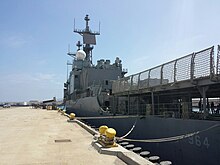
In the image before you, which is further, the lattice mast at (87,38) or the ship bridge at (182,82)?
the lattice mast at (87,38)

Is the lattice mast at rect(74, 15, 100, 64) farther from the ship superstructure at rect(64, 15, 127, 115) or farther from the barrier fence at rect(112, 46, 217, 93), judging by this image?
the barrier fence at rect(112, 46, 217, 93)

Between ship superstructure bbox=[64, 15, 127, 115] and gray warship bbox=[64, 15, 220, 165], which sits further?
ship superstructure bbox=[64, 15, 127, 115]

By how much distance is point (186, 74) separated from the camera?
868 cm

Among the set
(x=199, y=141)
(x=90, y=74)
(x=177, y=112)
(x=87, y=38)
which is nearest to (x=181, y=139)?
(x=199, y=141)

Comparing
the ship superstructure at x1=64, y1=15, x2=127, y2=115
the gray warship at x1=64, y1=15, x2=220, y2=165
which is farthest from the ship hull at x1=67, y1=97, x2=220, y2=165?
the ship superstructure at x1=64, y1=15, x2=127, y2=115

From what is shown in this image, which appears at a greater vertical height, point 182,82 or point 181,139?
point 182,82

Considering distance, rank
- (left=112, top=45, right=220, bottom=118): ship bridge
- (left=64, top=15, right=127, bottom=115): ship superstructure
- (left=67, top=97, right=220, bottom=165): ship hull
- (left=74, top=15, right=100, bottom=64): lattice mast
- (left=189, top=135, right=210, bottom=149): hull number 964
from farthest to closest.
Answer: (left=74, top=15, right=100, bottom=64): lattice mast, (left=64, top=15, right=127, bottom=115): ship superstructure, (left=112, top=45, right=220, bottom=118): ship bridge, (left=189, top=135, right=210, bottom=149): hull number 964, (left=67, top=97, right=220, bottom=165): ship hull

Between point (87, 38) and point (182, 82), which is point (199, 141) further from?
point (87, 38)

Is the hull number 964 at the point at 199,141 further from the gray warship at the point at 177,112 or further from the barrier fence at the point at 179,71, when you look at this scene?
the barrier fence at the point at 179,71

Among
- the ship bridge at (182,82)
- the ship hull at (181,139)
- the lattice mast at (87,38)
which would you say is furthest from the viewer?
the lattice mast at (87,38)

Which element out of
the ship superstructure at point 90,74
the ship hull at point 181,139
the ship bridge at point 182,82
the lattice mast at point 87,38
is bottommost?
the ship hull at point 181,139

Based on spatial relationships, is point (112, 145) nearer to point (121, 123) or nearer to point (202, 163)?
point (202, 163)

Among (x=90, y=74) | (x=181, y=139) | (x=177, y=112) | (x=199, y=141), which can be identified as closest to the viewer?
(x=199, y=141)

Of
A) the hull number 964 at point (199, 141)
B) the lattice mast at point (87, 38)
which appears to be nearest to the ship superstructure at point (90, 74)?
the lattice mast at point (87, 38)
